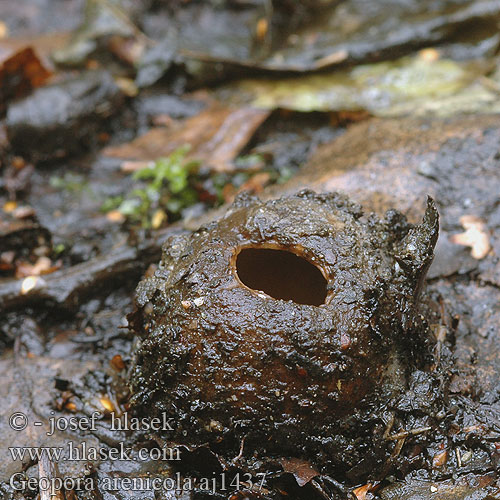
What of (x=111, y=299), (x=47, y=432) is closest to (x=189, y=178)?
(x=111, y=299)

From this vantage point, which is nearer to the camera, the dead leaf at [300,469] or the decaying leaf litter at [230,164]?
the dead leaf at [300,469]

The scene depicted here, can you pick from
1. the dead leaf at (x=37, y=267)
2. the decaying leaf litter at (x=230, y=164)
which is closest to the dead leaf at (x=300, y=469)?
the decaying leaf litter at (x=230, y=164)

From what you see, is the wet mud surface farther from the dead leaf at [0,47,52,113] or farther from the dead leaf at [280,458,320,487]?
the dead leaf at [0,47,52,113]

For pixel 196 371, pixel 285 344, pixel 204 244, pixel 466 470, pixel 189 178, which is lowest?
pixel 466 470

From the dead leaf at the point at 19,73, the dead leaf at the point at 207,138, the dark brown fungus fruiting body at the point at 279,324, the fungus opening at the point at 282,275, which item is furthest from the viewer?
the dead leaf at the point at 19,73

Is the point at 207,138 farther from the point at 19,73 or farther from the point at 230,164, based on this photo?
the point at 19,73

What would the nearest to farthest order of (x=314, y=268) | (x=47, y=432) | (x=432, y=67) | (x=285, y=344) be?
(x=285, y=344) < (x=314, y=268) < (x=47, y=432) < (x=432, y=67)

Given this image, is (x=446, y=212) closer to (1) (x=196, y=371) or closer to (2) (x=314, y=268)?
(2) (x=314, y=268)

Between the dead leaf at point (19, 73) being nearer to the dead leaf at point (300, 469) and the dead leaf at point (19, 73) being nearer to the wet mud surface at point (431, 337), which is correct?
the wet mud surface at point (431, 337)
